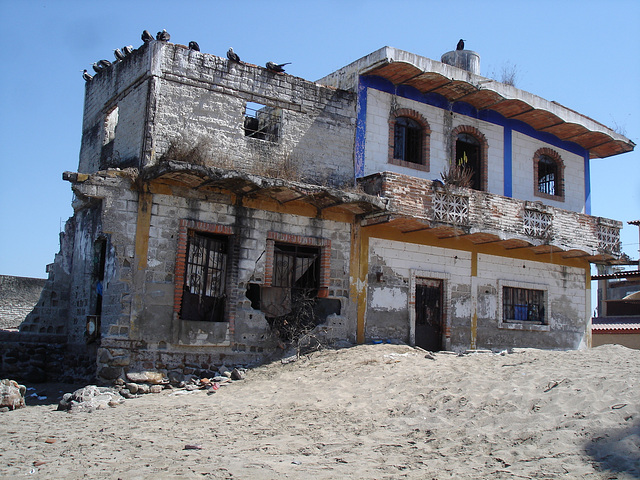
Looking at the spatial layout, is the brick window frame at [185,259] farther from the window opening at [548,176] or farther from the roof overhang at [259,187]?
the window opening at [548,176]

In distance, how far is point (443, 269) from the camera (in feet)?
51.3

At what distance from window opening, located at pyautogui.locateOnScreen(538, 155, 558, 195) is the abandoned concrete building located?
13cm

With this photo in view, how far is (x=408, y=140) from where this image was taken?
15789 millimetres

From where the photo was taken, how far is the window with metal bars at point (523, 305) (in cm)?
1680

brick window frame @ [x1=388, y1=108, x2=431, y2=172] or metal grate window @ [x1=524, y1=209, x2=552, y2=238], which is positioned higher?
brick window frame @ [x1=388, y1=108, x2=431, y2=172]

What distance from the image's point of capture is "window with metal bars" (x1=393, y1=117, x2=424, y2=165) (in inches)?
612

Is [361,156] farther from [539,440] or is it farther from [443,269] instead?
[539,440]

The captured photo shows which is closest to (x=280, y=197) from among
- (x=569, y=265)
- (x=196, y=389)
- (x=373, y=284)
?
(x=373, y=284)

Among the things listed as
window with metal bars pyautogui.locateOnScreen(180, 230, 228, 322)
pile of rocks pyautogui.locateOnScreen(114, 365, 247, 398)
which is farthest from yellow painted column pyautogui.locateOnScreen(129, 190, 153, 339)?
window with metal bars pyautogui.locateOnScreen(180, 230, 228, 322)

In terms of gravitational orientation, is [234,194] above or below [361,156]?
below

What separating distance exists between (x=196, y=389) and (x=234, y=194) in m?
3.96

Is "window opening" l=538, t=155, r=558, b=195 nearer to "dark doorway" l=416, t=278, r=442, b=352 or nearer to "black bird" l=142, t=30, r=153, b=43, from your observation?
"dark doorway" l=416, t=278, r=442, b=352

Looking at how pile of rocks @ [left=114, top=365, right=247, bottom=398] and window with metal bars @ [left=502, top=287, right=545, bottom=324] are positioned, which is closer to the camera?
pile of rocks @ [left=114, top=365, right=247, bottom=398]

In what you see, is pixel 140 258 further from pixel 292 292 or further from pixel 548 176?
pixel 548 176
